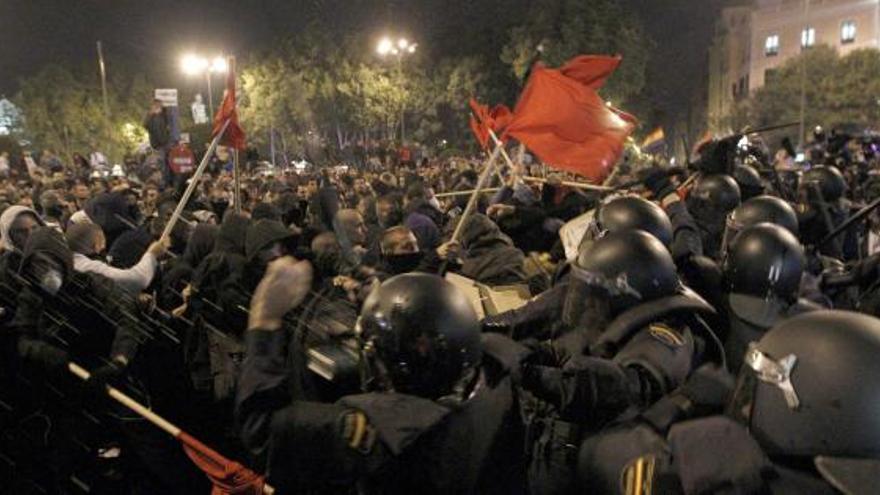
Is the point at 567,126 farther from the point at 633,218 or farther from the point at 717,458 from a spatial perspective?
the point at 717,458

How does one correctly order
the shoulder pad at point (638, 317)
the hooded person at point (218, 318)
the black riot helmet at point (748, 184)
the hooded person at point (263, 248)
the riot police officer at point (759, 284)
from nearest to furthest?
the shoulder pad at point (638, 317)
the riot police officer at point (759, 284)
the hooded person at point (218, 318)
the hooded person at point (263, 248)
the black riot helmet at point (748, 184)

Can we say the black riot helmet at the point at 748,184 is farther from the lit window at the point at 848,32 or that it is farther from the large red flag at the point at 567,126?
the lit window at the point at 848,32

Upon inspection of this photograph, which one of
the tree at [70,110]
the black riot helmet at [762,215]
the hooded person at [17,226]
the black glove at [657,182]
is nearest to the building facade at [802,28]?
the tree at [70,110]

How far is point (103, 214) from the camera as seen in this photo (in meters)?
8.91

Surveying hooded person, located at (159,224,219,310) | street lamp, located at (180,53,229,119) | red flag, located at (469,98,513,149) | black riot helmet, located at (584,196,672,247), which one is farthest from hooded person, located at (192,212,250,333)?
street lamp, located at (180,53,229,119)

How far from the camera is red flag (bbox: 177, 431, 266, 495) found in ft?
14.0

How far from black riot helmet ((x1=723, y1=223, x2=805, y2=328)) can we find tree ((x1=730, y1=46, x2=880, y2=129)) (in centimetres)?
5394

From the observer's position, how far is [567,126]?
24.7 feet

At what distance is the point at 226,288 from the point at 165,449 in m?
1.17

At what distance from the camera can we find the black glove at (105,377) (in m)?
4.87

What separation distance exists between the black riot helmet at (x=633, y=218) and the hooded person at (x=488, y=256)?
128 centimetres

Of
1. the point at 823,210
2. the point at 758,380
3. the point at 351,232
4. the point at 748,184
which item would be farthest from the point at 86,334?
the point at 823,210

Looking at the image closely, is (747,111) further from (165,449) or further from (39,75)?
(165,449)

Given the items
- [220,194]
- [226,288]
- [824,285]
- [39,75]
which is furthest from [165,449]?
[39,75]
